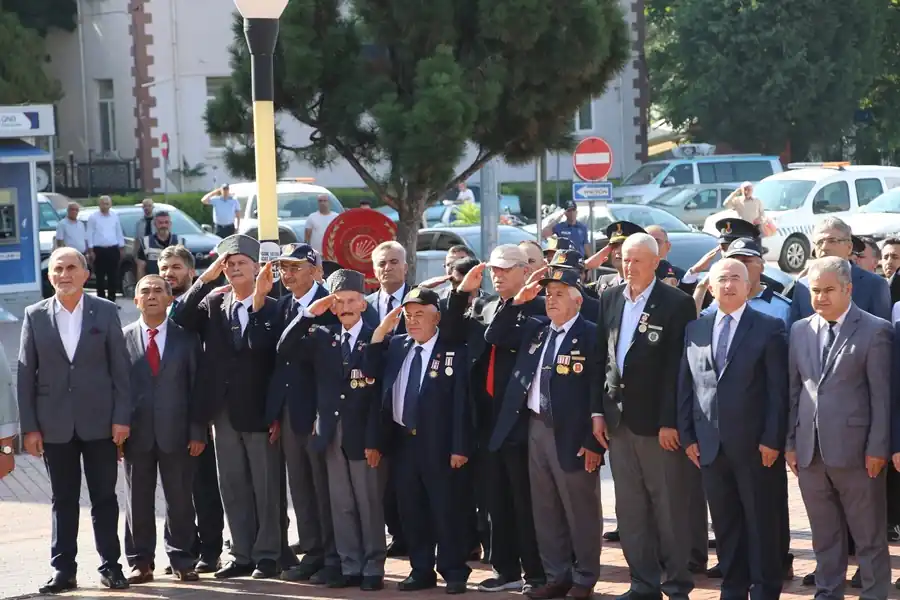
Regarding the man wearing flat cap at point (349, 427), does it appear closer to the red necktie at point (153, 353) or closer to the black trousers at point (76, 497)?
the red necktie at point (153, 353)

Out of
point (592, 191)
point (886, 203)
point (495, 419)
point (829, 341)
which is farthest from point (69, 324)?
point (886, 203)

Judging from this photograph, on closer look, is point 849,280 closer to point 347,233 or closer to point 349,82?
point 347,233

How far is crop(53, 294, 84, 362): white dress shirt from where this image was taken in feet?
29.9

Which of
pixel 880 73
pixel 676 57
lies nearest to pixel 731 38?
pixel 676 57

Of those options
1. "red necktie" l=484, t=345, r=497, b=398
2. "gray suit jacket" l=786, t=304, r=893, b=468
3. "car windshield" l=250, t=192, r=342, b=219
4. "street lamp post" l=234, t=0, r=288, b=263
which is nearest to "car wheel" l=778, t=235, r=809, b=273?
"car windshield" l=250, t=192, r=342, b=219

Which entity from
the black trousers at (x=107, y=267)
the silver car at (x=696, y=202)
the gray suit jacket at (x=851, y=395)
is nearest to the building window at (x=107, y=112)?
the silver car at (x=696, y=202)

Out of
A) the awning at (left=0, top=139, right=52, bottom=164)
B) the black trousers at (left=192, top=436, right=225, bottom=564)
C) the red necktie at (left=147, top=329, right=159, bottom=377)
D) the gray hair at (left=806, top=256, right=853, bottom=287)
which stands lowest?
the black trousers at (left=192, top=436, right=225, bottom=564)

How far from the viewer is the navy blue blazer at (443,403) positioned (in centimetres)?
898

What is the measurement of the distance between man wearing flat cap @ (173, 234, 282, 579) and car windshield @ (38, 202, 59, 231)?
20601mm

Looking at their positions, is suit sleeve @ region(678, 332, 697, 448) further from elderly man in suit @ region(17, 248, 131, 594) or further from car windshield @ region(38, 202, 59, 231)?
car windshield @ region(38, 202, 59, 231)

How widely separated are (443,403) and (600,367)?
1.03 meters

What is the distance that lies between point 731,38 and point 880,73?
252 inches

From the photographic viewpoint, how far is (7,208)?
78.3ft

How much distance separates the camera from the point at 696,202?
36156mm
